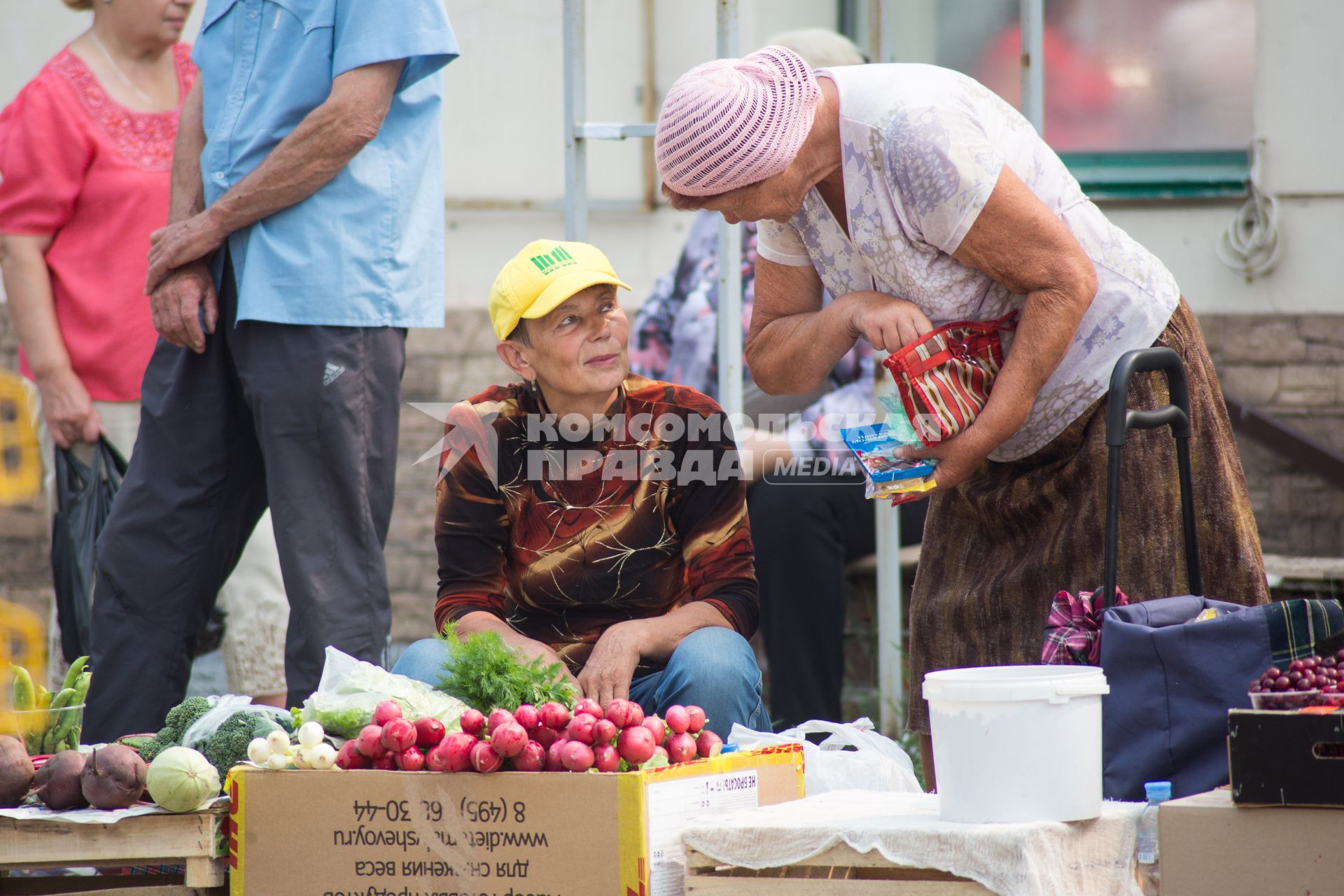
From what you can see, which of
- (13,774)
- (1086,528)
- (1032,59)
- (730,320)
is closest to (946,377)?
(1086,528)

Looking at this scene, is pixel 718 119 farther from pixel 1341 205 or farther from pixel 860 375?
pixel 1341 205

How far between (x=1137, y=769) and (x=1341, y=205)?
11.7ft

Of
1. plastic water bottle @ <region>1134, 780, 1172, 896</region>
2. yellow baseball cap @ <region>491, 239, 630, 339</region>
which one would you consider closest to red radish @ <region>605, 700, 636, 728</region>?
plastic water bottle @ <region>1134, 780, 1172, 896</region>

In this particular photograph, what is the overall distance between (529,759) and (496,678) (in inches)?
11.4

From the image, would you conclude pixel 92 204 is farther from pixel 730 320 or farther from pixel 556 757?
pixel 556 757

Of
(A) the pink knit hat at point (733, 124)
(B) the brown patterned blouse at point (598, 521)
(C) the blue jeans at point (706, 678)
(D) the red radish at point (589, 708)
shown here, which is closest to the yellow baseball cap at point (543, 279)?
(B) the brown patterned blouse at point (598, 521)

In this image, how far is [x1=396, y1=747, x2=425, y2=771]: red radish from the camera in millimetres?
2035

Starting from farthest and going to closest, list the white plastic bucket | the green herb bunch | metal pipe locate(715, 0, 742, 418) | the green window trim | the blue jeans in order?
1. the green window trim
2. metal pipe locate(715, 0, 742, 418)
3. the blue jeans
4. the green herb bunch
5. the white plastic bucket

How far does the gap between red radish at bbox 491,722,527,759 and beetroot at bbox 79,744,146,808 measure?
1.77 ft

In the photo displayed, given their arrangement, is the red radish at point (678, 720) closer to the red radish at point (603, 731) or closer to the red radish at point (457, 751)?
the red radish at point (603, 731)

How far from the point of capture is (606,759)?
2.01 m

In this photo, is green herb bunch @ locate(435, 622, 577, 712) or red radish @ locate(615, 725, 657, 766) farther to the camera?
green herb bunch @ locate(435, 622, 577, 712)

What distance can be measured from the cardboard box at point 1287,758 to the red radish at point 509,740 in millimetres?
900

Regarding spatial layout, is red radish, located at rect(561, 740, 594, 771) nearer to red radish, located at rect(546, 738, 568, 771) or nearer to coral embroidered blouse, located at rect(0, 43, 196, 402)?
red radish, located at rect(546, 738, 568, 771)
